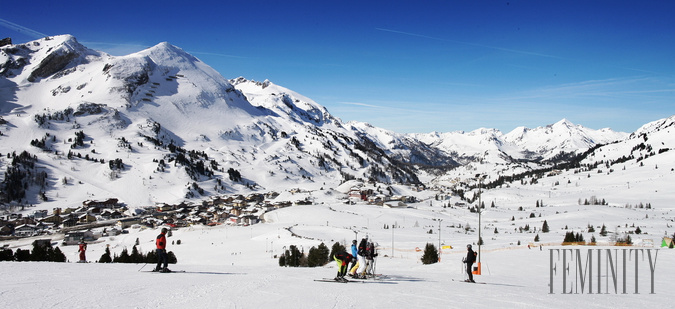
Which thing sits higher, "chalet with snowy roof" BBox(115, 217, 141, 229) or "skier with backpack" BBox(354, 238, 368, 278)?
"skier with backpack" BBox(354, 238, 368, 278)

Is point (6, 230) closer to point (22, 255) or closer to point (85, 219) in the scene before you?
point (85, 219)

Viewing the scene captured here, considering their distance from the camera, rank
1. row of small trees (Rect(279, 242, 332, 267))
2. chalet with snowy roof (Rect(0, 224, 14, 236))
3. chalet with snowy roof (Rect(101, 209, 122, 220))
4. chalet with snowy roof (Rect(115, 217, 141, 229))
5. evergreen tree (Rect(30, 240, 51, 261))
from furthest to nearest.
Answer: chalet with snowy roof (Rect(101, 209, 122, 220)), chalet with snowy roof (Rect(115, 217, 141, 229)), chalet with snowy roof (Rect(0, 224, 14, 236)), row of small trees (Rect(279, 242, 332, 267)), evergreen tree (Rect(30, 240, 51, 261))

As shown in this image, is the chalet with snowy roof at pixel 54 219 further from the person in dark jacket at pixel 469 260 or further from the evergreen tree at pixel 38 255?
the person in dark jacket at pixel 469 260

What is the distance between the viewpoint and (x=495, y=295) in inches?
540

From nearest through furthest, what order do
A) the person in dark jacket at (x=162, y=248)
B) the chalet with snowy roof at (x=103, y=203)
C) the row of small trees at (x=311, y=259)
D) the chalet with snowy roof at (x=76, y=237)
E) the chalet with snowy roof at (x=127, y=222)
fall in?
the person in dark jacket at (x=162, y=248), the row of small trees at (x=311, y=259), the chalet with snowy roof at (x=76, y=237), the chalet with snowy roof at (x=127, y=222), the chalet with snowy roof at (x=103, y=203)

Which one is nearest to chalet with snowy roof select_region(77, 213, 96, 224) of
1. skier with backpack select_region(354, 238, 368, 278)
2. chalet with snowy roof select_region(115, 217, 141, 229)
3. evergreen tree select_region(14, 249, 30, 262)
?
chalet with snowy roof select_region(115, 217, 141, 229)

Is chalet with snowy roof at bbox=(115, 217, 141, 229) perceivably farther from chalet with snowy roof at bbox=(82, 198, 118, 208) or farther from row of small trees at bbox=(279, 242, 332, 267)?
row of small trees at bbox=(279, 242, 332, 267)

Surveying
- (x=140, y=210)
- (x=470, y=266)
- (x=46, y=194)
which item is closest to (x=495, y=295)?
(x=470, y=266)

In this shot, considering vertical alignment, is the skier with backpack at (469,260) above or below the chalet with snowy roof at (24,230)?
above

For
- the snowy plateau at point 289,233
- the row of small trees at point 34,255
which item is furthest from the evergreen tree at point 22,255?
the snowy plateau at point 289,233

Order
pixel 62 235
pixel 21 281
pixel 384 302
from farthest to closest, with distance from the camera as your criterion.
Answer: pixel 62 235
pixel 21 281
pixel 384 302

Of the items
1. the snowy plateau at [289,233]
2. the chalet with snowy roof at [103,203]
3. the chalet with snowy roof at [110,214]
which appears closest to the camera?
the snowy plateau at [289,233]

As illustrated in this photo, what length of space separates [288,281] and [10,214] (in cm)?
12169

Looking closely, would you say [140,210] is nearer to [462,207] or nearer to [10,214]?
[10,214]
